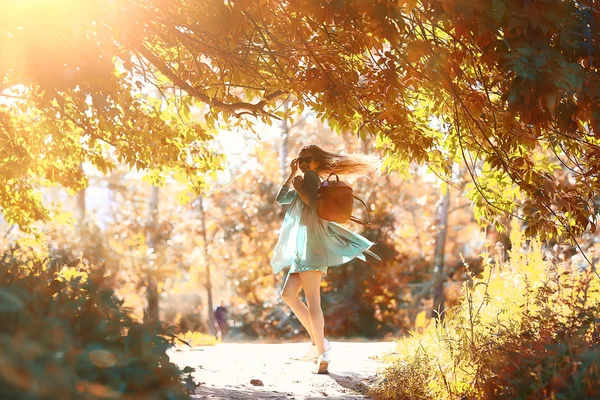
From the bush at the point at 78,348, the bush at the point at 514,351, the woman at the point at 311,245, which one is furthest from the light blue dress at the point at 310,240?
the bush at the point at 78,348

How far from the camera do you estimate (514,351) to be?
4.27 meters

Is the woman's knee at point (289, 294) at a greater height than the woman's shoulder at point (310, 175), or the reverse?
the woman's shoulder at point (310, 175)

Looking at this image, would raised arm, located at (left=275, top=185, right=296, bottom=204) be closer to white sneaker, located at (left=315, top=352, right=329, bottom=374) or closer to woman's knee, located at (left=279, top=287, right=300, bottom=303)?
woman's knee, located at (left=279, top=287, right=300, bottom=303)

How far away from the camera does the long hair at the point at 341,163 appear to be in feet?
24.2

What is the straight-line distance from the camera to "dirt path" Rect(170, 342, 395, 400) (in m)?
6.16

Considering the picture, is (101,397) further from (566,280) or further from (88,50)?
(566,280)

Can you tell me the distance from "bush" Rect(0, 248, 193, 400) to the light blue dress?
3068mm

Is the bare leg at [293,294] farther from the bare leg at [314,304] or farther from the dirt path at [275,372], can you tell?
the dirt path at [275,372]

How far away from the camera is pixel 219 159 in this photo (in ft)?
30.1

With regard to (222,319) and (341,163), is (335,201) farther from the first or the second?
(222,319)

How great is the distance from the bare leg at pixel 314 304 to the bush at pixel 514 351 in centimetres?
72

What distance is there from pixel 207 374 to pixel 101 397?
14.9 ft

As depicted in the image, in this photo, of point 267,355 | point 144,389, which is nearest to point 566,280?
point 267,355

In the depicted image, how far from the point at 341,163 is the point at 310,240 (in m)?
0.93
